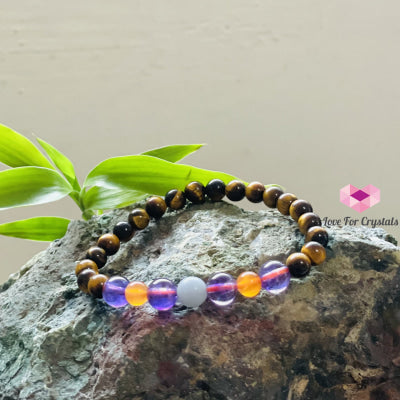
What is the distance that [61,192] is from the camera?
2.32 ft

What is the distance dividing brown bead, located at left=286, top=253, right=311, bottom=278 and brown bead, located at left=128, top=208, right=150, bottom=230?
0.21 m

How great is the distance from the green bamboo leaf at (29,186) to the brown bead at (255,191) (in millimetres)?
264

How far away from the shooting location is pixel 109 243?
59 cm

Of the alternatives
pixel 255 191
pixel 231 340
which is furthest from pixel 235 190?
pixel 231 340

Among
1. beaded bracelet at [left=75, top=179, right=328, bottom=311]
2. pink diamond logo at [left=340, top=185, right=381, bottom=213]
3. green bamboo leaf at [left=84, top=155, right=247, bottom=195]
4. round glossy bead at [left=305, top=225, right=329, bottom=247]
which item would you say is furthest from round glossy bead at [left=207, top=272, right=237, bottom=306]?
pink diamond logo at [left=340, top=185, right=381, bottom=213]

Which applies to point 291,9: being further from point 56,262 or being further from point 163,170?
point 56,262

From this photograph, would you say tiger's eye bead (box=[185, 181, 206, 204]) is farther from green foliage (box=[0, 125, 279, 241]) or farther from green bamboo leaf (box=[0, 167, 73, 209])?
green bamboo leaf (box=[0, 167, 73, 209])

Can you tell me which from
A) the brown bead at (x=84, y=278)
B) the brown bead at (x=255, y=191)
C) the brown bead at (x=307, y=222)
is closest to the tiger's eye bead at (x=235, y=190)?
the brown bead at (x=255, y=191)

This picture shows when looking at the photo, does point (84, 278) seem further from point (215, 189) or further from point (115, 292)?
point (215, 189)

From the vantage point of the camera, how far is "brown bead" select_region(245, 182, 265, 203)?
25.4 inches

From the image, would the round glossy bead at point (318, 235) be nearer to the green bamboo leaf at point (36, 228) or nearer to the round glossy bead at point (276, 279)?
the round glossy bead at point (276, 279)

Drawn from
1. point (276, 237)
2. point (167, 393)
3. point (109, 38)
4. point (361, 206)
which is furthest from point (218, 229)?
point (109, 38)

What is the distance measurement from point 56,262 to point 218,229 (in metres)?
0.21

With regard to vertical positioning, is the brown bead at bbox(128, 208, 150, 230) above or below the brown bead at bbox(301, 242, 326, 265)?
below
